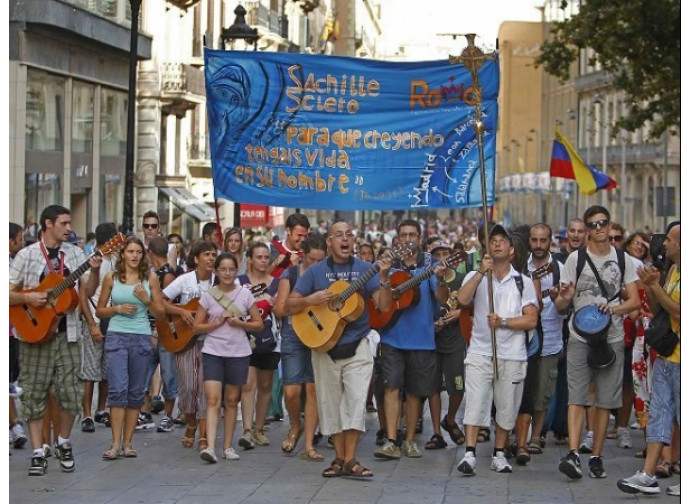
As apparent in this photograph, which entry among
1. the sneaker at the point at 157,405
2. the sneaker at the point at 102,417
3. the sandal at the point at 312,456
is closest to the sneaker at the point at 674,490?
the sandal at the point at 312,456

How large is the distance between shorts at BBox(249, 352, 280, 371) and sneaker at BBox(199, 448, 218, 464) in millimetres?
1455

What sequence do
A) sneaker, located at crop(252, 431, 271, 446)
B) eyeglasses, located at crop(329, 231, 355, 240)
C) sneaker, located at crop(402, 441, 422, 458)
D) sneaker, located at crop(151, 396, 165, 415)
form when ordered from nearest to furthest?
eyeglasses, located at crop(329, 231, 355, 240), sneaker, located at crop(402, 441, 422, 458), sneaker, located at crop(252, 431, 271, 446), sneaker, located at crop(151, 396, 165, 415)

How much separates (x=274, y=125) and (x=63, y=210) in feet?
8.99

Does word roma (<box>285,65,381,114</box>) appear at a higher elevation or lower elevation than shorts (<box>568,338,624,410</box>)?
higher

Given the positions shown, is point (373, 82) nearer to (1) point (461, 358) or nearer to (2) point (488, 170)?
A: (2) point (488, 170)

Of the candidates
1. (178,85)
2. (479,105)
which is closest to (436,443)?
(479,105)

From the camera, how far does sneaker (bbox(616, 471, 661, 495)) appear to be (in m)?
10.6

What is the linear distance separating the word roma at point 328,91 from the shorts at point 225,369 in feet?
8.00

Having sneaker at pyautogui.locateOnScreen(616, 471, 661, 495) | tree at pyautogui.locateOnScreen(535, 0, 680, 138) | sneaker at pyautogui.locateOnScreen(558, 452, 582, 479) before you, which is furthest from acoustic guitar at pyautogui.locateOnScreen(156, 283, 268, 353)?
tree at pyautogui.locateOnScreen(535, 0, 680, 138)

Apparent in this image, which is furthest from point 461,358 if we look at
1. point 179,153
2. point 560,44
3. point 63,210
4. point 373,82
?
point 179,153

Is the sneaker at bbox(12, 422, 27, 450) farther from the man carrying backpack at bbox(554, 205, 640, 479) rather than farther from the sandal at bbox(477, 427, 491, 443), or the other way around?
the man carrying backpack at bbox(554, 205, 640, 479)

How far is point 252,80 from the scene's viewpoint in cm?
1434

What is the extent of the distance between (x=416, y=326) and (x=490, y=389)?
3.53ft

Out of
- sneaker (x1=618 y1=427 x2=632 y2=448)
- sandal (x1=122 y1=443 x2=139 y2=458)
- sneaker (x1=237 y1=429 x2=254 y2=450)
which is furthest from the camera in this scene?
sneaker (x1=618 y1=427 x2=632 y2=448)
